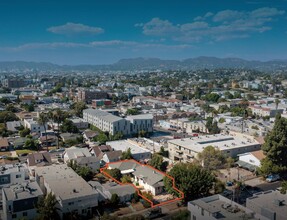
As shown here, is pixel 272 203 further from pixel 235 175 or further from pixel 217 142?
pixel 217 142

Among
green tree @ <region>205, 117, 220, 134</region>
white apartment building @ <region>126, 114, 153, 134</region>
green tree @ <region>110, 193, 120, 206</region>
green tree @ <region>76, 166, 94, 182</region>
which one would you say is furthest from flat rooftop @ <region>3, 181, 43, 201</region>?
green tree @ <region>205, 117, 220, 134</region>

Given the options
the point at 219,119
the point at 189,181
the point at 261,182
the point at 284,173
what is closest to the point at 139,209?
the point at 189,181

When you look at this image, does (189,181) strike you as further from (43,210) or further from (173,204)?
(43,210)

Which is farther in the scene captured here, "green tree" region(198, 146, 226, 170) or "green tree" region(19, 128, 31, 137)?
"green tree" region(19, 128, 31, 137)

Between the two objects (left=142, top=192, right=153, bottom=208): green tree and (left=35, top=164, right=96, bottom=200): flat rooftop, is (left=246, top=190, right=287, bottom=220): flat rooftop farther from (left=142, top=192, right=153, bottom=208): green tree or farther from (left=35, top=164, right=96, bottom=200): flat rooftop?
(left=35, top=164, right=96, bottom=200): flat rooftop

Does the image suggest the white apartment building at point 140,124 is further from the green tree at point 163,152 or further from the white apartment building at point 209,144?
the white apartment building at point 209,144

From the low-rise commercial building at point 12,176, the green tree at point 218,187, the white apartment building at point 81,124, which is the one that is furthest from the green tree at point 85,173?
the white apartment building at point 81,124
